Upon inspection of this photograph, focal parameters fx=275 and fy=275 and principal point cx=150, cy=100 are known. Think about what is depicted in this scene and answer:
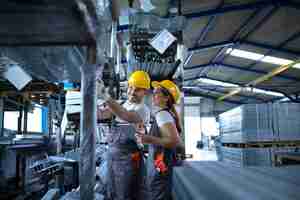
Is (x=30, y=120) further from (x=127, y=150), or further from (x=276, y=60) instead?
(x=276, y=60)

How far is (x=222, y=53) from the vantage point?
971 cm

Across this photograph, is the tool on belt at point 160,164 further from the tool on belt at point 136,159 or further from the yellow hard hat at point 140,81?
the yellow hard hat at point 140,81

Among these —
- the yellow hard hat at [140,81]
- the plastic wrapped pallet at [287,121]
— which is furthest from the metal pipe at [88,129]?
the plastic wrapped pallet at [287,121]

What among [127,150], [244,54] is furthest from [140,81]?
[244,54]

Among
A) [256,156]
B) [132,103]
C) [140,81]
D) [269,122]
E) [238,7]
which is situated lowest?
[256,156]

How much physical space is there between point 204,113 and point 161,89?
16403mm

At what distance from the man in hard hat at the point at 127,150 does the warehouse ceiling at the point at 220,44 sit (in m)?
0.63

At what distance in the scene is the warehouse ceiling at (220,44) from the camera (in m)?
1.82

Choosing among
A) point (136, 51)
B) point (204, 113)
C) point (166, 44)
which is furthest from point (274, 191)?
point (204, 113)

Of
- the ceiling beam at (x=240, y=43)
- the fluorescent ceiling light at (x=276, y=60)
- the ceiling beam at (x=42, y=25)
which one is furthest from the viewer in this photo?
the fluorescent ceiling light at (x=276, y=60)

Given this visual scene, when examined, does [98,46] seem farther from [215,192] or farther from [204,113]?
[204,113]

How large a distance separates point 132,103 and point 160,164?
69 cm

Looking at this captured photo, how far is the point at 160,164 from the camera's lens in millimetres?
2338

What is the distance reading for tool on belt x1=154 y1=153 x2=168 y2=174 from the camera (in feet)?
7.59
